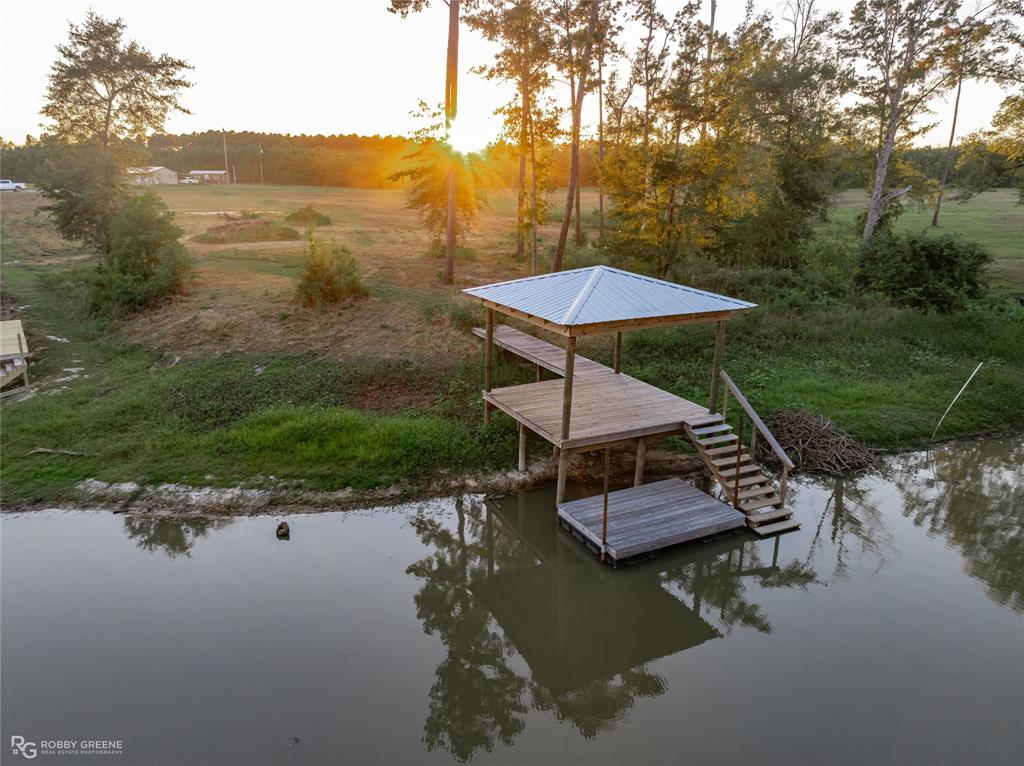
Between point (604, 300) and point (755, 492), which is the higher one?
point (604, 300)

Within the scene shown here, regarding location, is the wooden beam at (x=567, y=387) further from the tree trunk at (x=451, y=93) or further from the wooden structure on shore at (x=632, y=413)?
the tree trunk at (x=451, y=93)

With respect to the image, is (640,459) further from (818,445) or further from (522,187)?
(522,187)

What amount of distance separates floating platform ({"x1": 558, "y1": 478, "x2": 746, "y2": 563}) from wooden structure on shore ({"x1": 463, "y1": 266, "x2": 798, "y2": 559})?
26 mm

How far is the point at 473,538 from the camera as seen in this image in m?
11.4

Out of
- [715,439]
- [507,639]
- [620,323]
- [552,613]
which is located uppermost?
[620,323]

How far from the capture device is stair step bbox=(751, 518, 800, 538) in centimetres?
1098

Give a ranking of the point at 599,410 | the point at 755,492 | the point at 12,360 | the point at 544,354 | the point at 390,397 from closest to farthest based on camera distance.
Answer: the point at 755,492
the point at 599,410
the point at 544,354
the point at 390,397
the point at 12,360

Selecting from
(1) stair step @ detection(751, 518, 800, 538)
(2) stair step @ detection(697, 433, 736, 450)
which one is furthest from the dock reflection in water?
(2) stair step @ detection(697, 433, 736, 450)

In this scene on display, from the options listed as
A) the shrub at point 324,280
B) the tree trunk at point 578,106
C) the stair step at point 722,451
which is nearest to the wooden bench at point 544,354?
the stair step at point 722,451

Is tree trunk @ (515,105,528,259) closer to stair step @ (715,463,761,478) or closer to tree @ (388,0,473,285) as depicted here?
tree @ (388,0,473,285)

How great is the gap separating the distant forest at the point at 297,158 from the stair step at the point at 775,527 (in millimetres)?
47555

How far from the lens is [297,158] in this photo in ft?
269

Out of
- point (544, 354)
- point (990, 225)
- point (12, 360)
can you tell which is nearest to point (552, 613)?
point (544, 354)

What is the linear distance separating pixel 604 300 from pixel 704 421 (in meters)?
2.99
